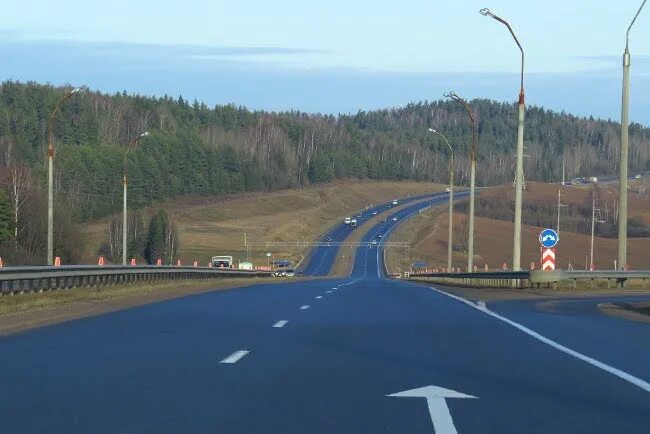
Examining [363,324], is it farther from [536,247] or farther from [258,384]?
[536,247]

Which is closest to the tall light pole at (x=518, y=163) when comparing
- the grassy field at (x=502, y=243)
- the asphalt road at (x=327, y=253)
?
the grassy field at (x=502, y=243)

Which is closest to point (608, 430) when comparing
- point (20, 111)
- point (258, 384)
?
point (258, 384)

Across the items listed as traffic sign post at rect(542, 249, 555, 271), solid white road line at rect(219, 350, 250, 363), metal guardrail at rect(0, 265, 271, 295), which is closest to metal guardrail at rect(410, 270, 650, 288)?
traffic sign post at rect(542, 249, 555, 271)

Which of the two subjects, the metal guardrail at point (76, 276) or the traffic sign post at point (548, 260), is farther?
the traffic sign post at point (548, 260)

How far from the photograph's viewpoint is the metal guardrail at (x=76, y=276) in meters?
31.8

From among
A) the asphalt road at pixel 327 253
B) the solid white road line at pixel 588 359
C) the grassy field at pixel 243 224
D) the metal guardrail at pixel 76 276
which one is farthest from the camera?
the grassy field at pixel 243 224

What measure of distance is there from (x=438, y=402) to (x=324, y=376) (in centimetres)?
230

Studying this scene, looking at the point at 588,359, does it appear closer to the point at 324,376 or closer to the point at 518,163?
the point at 324,376

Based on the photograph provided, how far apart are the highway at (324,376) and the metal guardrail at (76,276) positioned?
8.99 m

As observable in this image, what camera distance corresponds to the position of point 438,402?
11.4 meters

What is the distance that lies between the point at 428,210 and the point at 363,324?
171 metres

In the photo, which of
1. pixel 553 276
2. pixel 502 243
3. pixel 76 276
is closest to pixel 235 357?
pixel 76 276

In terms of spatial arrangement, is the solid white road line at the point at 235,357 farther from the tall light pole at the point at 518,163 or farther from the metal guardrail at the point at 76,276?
the tall light pole at the point at 518,163

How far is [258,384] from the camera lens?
12578mm
